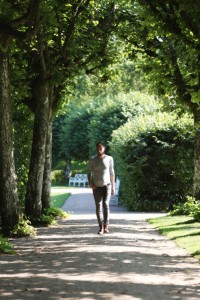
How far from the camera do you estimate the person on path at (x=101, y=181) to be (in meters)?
14.7

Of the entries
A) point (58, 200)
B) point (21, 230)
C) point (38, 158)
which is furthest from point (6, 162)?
point (58, 200)

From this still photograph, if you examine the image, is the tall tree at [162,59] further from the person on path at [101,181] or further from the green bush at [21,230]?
the green bush at [21,230]

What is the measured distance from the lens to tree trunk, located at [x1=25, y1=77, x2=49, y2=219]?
17.6 metres

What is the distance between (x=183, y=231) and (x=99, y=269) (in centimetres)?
642

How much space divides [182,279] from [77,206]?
2026 centimetres

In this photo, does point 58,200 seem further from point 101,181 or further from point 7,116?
point 7,116

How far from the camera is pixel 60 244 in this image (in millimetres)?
12555

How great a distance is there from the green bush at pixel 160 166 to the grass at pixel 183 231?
19.6 ft

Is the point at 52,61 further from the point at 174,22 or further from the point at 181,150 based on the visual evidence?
the point at 181,150

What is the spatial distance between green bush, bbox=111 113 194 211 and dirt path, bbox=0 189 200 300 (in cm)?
1064

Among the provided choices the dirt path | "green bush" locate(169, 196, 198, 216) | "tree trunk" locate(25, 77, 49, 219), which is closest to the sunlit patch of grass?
"green bush" locate(169, 196, 198, 216)

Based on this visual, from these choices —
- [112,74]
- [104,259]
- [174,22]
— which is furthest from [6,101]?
[112,74]

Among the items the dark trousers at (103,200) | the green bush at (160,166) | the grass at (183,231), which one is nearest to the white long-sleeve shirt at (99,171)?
the dark trousers at (103,200)

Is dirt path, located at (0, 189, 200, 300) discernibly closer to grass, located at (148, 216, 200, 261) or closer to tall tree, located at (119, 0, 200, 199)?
grass, located at (148, 216, 200, 261)
